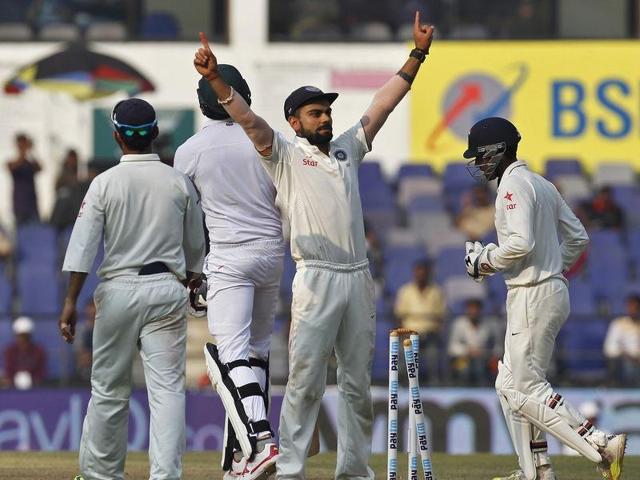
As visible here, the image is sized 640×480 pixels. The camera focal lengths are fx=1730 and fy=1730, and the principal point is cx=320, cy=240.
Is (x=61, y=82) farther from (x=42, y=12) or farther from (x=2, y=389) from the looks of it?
(x=2, y=389)

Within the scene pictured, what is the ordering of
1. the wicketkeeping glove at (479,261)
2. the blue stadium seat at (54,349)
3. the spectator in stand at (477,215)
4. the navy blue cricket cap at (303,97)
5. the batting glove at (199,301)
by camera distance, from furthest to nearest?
the spectator in stand at (477,215) → the blue stadium seat at (54,349) → the batting glove at (199,301) → the wicketkeeping glove at (479,261) → the navy blue cricket cap at (303,97)

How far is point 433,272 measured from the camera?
20.1m

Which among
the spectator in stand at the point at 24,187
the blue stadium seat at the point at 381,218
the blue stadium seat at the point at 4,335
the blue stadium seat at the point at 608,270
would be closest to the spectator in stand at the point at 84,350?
the blue stadium seat at the point at 4,335

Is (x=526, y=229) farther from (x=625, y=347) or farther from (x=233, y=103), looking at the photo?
(x=625, y=347)

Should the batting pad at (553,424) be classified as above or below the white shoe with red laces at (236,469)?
above

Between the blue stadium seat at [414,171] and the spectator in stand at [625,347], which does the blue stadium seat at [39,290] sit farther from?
the spectator in stand at [625,347]

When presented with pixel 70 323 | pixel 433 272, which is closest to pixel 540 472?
pixel 70 323

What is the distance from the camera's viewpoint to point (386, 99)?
9719mm

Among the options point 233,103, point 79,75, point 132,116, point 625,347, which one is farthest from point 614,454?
point 79,75

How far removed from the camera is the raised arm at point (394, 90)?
31.7ft

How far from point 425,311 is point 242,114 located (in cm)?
957

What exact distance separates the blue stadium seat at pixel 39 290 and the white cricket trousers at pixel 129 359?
1056 centimetres

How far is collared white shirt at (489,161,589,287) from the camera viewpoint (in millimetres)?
9695

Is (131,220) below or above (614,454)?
above
